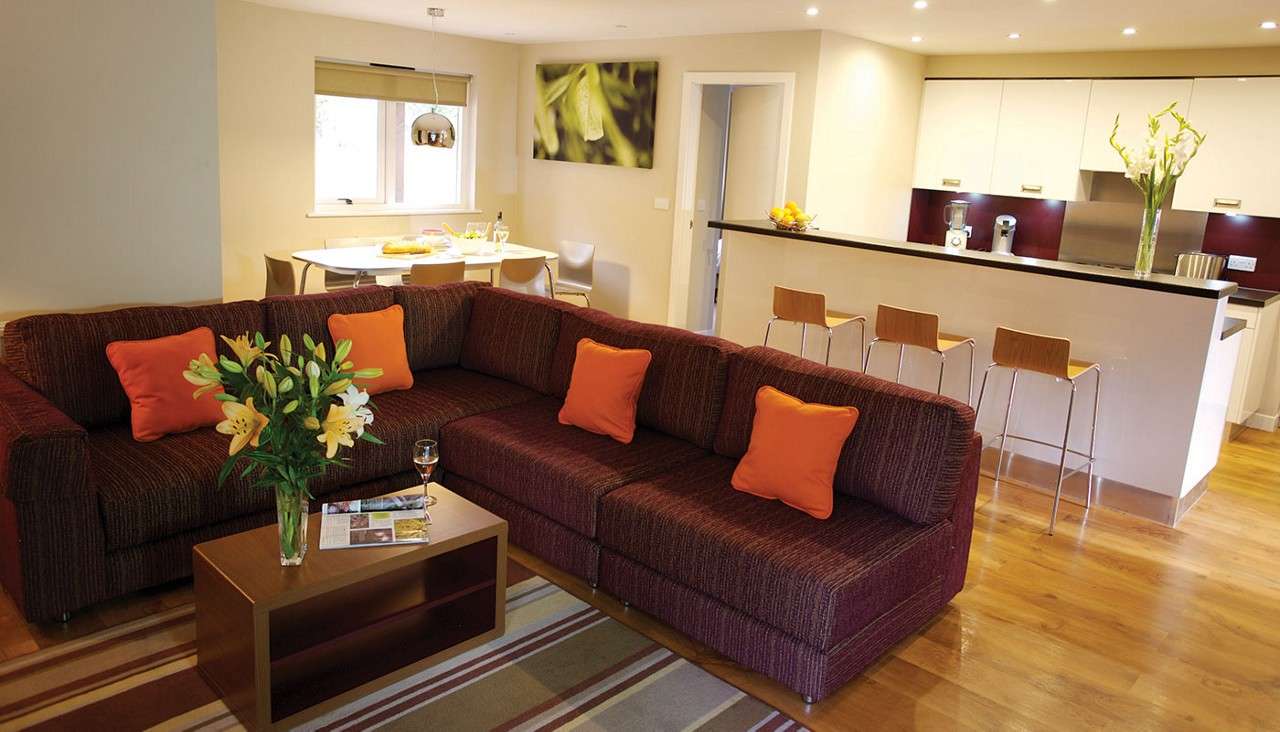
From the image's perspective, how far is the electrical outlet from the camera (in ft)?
20.6

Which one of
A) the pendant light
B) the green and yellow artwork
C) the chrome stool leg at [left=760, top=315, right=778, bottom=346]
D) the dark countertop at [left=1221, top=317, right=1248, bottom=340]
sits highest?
the green and yellow artwork

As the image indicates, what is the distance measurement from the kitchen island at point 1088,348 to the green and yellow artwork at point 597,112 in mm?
2699

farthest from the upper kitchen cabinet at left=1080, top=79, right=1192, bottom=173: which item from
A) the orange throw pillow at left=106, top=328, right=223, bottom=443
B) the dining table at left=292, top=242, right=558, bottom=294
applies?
the orange throw pillow at left=106, top=328, right=223, bottom=443

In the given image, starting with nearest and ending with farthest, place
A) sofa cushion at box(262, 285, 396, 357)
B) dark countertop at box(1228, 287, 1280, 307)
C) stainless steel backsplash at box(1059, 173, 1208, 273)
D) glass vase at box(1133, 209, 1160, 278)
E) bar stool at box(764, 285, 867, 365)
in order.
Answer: sofa cushion at box(262, 285, 396, 357), glass vase at box(1133, 209, 1160, 278), bar stool at box(764, 285, 867, 365), dark countertop at box(1228, 287, 1280, 307), stainless steel backsplash at box(1059, 173, 1208, 273)

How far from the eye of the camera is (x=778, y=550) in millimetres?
2799

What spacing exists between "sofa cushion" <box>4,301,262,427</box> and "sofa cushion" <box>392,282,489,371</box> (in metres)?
1.06

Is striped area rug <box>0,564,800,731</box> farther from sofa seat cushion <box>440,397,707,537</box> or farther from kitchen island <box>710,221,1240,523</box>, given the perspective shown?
kitchen island <box>710,221,1240,523</box>

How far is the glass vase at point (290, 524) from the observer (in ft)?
8.35

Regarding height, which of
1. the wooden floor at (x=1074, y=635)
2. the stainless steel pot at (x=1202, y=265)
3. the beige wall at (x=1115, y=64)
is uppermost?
the beige wall at (x=1115, y=64)

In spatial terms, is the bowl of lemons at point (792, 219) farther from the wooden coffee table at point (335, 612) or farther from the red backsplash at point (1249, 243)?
the wooden coffee table at point (335, 612)

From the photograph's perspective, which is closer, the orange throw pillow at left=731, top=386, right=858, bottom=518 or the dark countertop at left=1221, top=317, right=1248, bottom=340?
the orange throw pillow at left=731, top=386, right=858, bottom=518

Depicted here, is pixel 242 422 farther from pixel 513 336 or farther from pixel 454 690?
pixel 513 336

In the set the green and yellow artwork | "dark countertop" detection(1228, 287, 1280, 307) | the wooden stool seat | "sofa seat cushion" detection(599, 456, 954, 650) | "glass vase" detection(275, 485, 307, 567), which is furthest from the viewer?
the green and yellow artwork

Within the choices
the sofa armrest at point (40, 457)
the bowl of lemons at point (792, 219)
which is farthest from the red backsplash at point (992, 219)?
the sofa armrest at point (40, 457)
